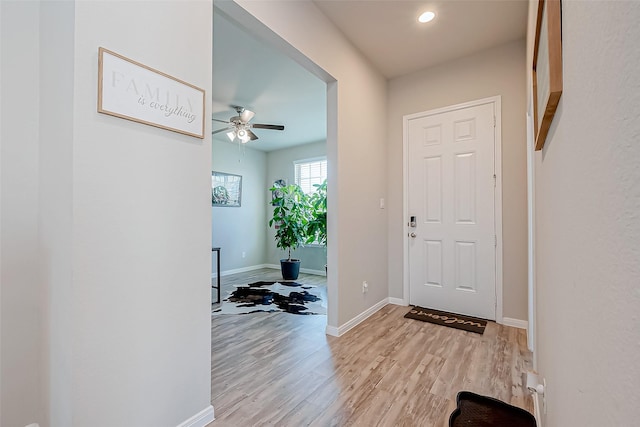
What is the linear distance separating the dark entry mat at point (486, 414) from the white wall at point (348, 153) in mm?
1202

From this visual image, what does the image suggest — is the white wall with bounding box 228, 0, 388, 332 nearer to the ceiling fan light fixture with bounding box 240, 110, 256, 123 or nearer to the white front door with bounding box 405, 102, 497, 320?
the white front door with bounding box 405, 102, 497, 320

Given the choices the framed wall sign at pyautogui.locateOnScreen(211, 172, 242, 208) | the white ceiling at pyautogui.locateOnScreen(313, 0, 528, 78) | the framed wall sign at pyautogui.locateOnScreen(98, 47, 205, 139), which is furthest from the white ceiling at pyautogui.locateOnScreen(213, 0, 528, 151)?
the framed wall sign at pyautogui.locateOnScreen(211, 172, 242, 208)

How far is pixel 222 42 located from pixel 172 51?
1.49m

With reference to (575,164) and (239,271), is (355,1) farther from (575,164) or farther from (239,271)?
(239,271)

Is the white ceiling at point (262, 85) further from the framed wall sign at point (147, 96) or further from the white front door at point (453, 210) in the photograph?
the white front door at point (453, 210)

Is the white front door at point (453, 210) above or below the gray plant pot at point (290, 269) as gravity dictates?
above

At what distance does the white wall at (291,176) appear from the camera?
5.80 meters

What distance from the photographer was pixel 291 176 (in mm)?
6199

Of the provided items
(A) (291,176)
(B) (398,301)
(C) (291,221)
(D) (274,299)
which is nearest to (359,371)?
(B) (398,301)

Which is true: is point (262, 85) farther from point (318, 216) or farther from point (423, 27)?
point (318, 216)

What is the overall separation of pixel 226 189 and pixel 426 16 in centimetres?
432

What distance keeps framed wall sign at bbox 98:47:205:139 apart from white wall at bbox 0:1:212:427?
0.13 ft

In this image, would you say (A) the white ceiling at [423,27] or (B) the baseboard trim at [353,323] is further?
(B) the baseboard trim at [353,323]

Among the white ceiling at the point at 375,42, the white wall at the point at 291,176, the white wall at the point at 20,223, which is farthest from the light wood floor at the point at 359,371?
the white wall at the point at 291,176
